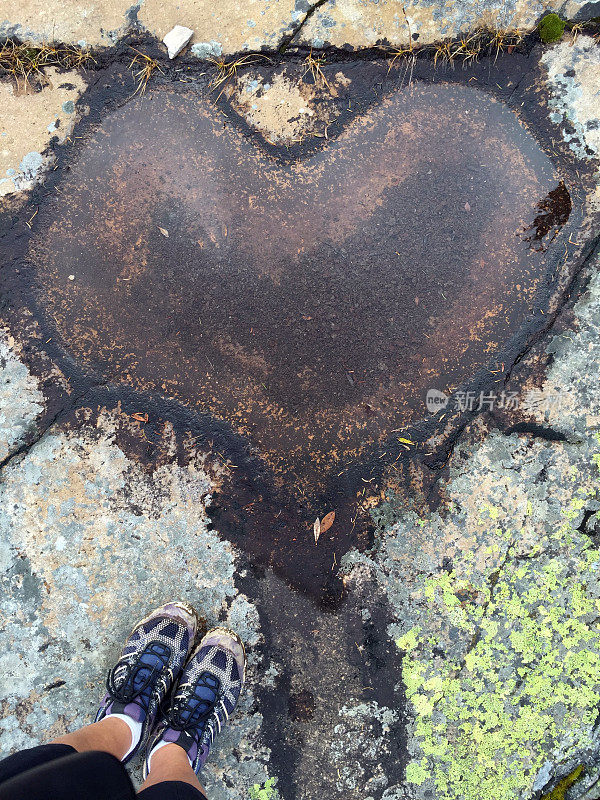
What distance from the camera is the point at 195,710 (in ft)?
7.84

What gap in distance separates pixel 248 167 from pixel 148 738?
2.95 m

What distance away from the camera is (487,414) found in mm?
2488

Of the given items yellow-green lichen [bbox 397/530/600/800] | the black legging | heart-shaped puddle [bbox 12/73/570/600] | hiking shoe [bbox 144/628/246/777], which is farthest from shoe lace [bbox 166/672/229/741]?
heart-shaped puddle [bbox 12/73/570/600]

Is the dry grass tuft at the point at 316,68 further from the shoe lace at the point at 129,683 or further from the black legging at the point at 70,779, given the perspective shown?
the black legging at the point at 70,779

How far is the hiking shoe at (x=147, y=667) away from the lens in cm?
237

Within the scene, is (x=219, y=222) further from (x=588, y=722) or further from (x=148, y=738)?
(x=588, y=722)

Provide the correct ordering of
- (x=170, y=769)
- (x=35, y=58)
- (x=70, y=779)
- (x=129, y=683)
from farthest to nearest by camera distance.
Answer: (x=35, y=58) < (x=129, y=683) < (x=170, y=769) < (x=70, y=779)

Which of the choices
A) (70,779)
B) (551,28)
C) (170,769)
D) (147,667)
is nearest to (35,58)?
(551,28)

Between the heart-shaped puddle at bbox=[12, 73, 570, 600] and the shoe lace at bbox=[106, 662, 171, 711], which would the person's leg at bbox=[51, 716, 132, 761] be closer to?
the shoe lace at bbox=[106, 662, 171, 711]

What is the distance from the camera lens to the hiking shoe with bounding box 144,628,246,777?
234 centimetres

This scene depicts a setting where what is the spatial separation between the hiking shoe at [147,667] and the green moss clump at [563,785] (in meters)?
1.95

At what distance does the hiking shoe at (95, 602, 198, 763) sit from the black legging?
36 centimetres

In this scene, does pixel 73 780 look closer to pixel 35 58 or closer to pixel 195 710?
pixel 195 710

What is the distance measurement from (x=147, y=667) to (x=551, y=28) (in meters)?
3.79
